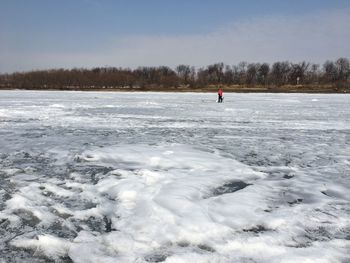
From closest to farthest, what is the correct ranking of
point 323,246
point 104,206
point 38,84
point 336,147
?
point 323,246 < point 104,206 < point 336,147 < point 38,84

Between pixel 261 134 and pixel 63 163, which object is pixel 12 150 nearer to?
pixel 63 163

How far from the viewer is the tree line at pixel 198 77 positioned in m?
91.3

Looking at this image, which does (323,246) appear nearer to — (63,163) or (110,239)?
(110,239)

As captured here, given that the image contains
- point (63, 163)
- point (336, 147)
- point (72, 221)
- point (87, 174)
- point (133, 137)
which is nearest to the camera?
point (72, 221)

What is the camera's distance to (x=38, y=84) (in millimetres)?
90750

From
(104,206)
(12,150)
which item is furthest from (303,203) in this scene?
(12,150)

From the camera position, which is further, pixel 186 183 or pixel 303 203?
pixel 186 183

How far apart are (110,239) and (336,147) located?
679cm

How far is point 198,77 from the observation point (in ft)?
358

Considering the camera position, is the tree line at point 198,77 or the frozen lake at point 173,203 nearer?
the frozen lake at point 173,203

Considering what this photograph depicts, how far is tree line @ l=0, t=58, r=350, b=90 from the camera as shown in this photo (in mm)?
91275

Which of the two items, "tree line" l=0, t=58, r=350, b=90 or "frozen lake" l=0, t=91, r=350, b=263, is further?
"tree line" l=0, t=58, r=350, b=90

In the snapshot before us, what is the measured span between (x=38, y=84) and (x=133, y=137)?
8782cm

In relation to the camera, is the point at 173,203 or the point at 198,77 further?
the point at 198,77
